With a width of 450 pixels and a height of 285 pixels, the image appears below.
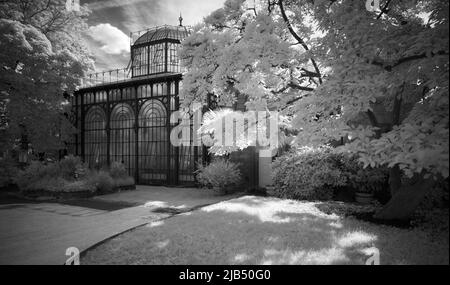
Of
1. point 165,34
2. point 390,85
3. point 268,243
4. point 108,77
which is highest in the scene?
point 165,34

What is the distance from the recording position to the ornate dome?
18.7 meters

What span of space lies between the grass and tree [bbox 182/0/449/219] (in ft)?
3.85

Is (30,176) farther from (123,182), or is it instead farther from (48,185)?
(123,182)

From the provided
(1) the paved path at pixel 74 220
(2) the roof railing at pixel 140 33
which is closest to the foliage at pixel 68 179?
(1) the paved path at pixel 74 220

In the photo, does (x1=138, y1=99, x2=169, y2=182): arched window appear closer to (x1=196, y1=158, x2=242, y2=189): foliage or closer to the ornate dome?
(x1=196, y1=158, x2=242, y2=189): foliage

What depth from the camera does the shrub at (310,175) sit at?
28.3ft

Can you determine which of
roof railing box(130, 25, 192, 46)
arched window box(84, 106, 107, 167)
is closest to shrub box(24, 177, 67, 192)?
arched window box(84, 106, 107, 167)

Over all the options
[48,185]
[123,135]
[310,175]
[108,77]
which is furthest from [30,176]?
[310,175]

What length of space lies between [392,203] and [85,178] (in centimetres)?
1095

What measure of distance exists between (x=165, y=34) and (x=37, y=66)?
9420 mm

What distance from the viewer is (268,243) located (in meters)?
4.71

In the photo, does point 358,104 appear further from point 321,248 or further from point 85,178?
point 85,178

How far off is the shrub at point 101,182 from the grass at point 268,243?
5750mm

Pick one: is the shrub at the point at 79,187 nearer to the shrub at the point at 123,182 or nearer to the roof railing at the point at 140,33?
the shrub at the point at 123,182
